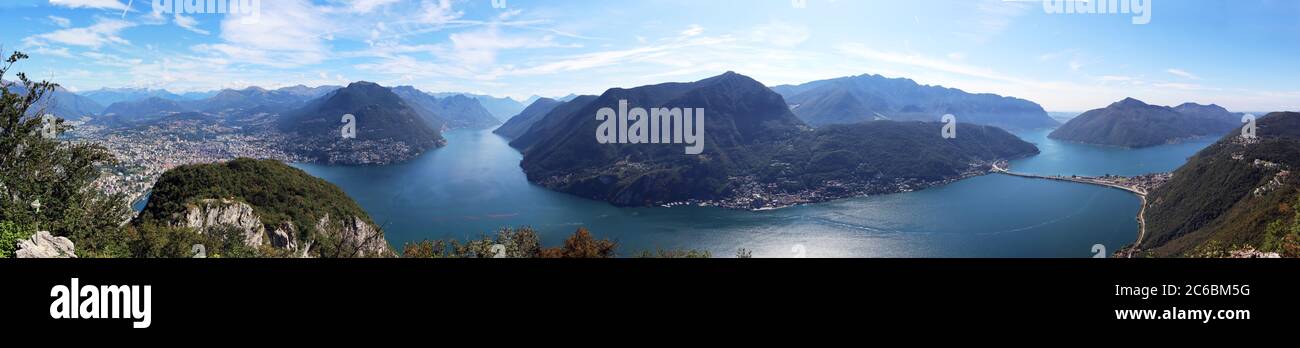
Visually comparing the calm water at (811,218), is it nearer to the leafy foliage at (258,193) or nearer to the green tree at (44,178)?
the leafy foliage at (258,193)

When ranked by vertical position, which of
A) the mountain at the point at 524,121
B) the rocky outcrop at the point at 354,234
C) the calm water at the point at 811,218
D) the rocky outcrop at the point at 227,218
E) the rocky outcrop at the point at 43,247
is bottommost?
the calm water at the point at 811,218

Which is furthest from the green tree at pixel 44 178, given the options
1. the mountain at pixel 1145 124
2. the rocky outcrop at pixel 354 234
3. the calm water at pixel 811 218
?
the mountain at pixel 1145 124

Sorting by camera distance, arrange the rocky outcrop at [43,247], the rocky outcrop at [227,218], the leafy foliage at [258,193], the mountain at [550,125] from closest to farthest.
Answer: the rocky outcrop at [43,247] < the rocky outcrop at [227,218] < the leafy foliage at [258,193] < the mountain at [550,125]

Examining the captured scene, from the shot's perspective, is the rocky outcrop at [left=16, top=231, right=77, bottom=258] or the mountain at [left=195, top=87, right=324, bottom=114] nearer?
the rocky outcrop at [left=16, top=231, right=77, bottom=258]

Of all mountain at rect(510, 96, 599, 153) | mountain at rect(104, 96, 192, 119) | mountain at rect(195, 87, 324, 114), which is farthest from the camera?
mountain at rect(195, 87, 324, 114)
